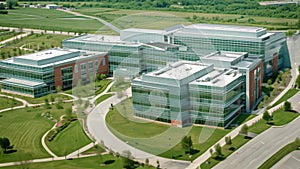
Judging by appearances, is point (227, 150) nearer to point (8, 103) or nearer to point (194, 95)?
point (194, 95)

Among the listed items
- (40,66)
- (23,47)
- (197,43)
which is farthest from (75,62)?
(23,47)

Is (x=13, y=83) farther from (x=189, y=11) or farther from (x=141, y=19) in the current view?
(x=189, y=11)

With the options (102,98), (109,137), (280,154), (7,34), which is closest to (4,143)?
(109,137)

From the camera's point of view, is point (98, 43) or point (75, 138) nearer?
point (75, 138)

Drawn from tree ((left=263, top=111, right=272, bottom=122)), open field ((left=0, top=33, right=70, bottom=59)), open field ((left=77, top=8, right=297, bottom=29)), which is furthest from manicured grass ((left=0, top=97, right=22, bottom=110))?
open field ((left=77, top=8, right=297, bottom=29))

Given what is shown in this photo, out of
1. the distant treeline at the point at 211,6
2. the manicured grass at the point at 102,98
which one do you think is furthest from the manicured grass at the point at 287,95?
the distant treeline at the point at 211,6

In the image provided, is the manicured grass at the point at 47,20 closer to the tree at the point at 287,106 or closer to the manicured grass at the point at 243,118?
the manicured grass at the point at 243,118

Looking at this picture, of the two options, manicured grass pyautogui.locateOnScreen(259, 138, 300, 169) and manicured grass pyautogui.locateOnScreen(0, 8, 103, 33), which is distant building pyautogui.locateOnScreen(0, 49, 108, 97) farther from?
manicured grass pyautogui.locateOnScreen(259, 138, 300, 169)
